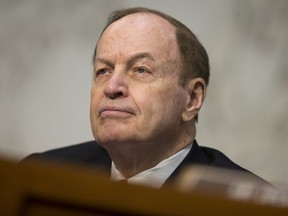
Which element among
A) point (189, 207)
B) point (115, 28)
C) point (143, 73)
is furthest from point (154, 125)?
point (189, 207)

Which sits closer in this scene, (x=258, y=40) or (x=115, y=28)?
(x=115, y=28)

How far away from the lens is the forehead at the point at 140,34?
59.7 inches

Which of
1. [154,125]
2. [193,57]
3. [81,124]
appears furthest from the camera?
[81,124]

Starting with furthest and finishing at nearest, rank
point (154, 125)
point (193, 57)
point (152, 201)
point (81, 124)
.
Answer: point (81, 124), point (193, 57), point (154, 125), point (152, 201)

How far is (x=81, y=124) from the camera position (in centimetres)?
177

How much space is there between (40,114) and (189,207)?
4.11 ft

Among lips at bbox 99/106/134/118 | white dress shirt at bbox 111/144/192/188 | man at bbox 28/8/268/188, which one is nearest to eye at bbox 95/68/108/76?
man at bbox 28/8/268/188

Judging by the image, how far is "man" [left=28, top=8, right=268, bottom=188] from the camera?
1.46 m

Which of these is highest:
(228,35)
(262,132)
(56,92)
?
(228,35)

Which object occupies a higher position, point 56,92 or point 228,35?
point 228,35

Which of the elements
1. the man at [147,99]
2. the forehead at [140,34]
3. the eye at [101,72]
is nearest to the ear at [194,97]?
the man at [147,99]

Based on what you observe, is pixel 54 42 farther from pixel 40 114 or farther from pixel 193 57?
pixel 193 57

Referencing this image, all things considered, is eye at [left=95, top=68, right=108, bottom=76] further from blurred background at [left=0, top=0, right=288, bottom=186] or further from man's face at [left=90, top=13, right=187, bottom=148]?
blurred background at [left=0, top=0, right=288, bottom=186]

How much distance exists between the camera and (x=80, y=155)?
1694 millimetres
